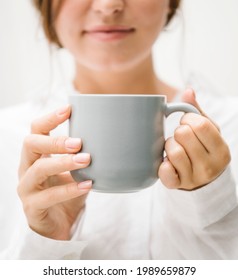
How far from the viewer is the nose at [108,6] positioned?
0.60m

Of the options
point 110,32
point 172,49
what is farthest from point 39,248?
point 172,49

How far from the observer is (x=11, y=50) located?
2.87 ft

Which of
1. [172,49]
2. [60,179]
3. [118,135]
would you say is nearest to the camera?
[118,135]

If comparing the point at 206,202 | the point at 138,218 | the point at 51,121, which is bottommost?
the point at 138,218

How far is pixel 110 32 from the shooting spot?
0.64 metres

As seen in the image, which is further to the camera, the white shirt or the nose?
the nose

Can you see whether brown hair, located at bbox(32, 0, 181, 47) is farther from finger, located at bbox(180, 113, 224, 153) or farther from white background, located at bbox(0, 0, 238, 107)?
finger, located at bbox(180, 113, 224, 153)

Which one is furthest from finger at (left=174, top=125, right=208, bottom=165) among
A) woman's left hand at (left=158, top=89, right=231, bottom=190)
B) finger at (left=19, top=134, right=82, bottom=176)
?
finger at (left=19, top=134, right=82, bottom=176)

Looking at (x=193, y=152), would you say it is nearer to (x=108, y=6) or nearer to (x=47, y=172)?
(x=47, y=172)

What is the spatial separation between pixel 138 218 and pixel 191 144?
0.25 meters

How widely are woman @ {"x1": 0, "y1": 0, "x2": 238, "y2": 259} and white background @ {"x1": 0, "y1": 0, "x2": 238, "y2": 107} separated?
0.10 metres

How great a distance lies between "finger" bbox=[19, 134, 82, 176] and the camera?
0.39 m

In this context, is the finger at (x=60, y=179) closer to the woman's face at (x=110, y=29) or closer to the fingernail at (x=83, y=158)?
the fingernail at (x=83, y=158)
